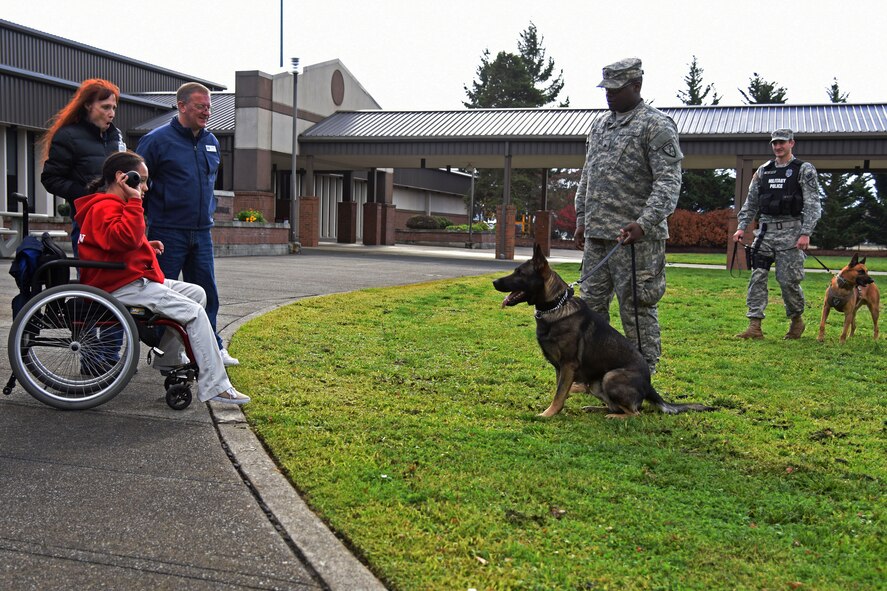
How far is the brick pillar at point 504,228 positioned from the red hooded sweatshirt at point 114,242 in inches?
914

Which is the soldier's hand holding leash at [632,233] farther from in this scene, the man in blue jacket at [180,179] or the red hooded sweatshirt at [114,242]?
the red hooded sweatshirt at [114,242]

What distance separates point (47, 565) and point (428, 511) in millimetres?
1380

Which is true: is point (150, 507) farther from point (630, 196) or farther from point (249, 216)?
point (249, 216)

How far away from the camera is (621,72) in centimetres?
531

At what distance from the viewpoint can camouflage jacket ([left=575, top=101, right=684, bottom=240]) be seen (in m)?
5.36

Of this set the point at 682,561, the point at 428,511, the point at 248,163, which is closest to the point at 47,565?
the point at 428,511

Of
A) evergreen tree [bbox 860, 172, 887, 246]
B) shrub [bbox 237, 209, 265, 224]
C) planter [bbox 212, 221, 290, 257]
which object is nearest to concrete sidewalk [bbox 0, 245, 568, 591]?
planter [bbox 212, 221, 290, 257]

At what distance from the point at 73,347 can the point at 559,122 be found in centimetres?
2508

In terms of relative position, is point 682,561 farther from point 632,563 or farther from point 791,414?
point 791,414

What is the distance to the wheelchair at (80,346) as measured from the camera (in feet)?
15.1

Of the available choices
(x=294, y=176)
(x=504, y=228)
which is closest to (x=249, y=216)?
(x=294, y=176)

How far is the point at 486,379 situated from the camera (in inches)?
238

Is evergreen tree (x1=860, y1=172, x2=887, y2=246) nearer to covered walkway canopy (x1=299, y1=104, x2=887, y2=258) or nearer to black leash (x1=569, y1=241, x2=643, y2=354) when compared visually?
covered walkway canopy (x1=299, y1=104, x2=887, y2=258)

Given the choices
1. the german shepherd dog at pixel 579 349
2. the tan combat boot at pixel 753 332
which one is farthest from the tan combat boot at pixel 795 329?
the german shepherd dog at pixel 579 349
